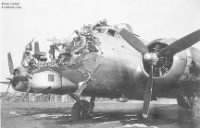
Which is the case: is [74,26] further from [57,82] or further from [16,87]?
[16,87]

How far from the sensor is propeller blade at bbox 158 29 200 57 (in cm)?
795

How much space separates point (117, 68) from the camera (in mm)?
9594

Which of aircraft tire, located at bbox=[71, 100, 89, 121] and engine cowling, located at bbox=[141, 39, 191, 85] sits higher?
engine cowling, located at bbox=[141, 39, 191, 85]

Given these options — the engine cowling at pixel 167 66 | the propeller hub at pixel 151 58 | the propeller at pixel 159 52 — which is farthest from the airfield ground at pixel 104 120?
the propeller hub at pixel 151 58

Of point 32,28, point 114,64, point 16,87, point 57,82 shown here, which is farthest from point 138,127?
point 16,87

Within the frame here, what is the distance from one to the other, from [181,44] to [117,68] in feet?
7.92

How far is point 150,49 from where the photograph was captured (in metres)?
9.11

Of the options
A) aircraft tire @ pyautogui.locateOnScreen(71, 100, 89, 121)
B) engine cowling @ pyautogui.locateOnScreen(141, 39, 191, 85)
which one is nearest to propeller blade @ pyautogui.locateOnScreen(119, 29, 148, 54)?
engine cowling @ pyautogui.locateOnScreen(141, 39, 191, 85)

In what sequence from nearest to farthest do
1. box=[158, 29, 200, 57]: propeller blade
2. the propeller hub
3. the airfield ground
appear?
box=[158, 29, 200, 57]: propeller blade, the propeller hub, the airfield ground

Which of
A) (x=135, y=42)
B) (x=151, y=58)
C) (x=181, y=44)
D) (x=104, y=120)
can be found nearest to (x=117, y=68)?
(x=135, y=42)

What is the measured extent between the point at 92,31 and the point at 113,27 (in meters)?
1.02

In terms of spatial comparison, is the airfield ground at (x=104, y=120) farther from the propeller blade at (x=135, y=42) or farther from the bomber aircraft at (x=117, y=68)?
the propeller blade at (x=135, y=42)

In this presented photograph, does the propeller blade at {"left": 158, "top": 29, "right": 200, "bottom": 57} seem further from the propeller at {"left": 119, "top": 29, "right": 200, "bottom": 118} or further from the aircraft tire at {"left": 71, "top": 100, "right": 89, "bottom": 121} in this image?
the aircraft tire at {"left": 71, "top": 100, "right": 89, "bottom": 121}

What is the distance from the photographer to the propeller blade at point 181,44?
7949mm
